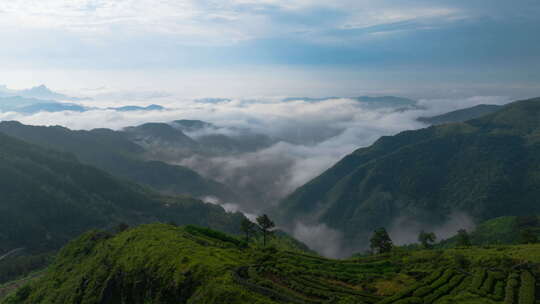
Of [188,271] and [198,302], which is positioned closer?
[198,302]

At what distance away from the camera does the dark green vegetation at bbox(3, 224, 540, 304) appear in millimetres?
54938

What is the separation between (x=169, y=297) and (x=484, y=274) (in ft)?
204

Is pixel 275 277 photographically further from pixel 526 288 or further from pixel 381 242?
pixel 381 242

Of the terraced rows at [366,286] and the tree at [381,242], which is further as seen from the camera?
the tree at [381,242]

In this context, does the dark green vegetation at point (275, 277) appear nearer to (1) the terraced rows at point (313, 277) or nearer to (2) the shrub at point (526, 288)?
(2) the shrub at point (526, 288)

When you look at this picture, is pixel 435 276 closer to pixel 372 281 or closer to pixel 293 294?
pixel 372 281

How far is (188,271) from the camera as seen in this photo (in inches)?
2608

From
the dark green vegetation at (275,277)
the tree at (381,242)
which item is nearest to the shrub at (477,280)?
the dark green vegetation at (275,277)

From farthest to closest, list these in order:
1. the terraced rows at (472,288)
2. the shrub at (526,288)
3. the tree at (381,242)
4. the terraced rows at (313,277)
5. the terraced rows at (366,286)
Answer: the tree at (381,242), the terraced rows at (313,277), the shrub at (526,288), the terraced rows at (472,288), the terraced rows at (366,286)

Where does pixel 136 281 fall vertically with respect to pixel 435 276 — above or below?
below

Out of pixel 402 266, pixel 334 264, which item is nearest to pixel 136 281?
pixel 334 264

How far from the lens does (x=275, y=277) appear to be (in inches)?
2425

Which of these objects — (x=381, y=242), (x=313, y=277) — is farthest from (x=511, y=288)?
(x=381, y=242)

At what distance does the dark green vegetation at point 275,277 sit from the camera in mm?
54938
